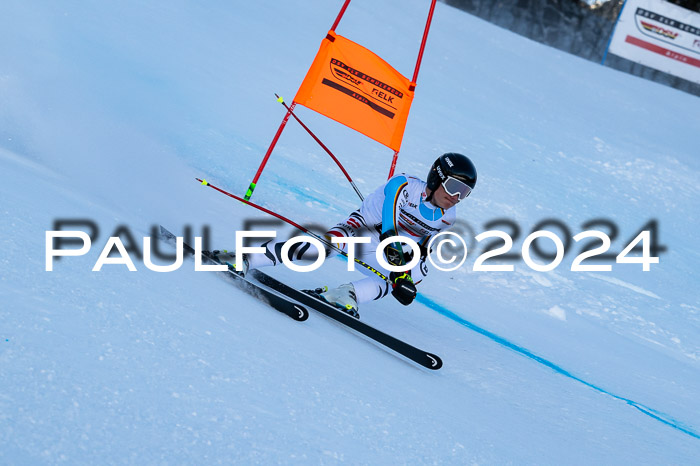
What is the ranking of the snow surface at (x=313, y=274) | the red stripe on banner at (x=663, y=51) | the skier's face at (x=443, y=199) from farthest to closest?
1. the red stripe on banner at (x=663, y=51)
2. the skier's face at (x=443, y=199)
3. the snow surface at (x=313, y=274)

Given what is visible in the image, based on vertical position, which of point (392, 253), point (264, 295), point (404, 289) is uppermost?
point (392, 253)

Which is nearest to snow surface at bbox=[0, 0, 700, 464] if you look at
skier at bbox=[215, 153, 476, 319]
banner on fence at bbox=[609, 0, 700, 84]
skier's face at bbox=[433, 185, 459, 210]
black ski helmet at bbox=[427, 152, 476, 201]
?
skier at bbox=[215, 153, 476, 319]

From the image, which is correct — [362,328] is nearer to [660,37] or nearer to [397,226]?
[397,226]

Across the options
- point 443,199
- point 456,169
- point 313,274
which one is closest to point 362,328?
point 443,199

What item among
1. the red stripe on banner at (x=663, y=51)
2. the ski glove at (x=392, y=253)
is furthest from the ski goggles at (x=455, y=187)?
the red stripe on banner at (x=663, y=51)

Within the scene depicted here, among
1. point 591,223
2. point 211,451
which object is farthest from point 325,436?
point 591,223

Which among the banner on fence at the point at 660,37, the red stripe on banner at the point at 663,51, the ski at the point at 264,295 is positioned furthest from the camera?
the red stripe on banner at the point at 663,51

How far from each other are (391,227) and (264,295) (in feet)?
2.70

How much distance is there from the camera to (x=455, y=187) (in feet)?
10.1

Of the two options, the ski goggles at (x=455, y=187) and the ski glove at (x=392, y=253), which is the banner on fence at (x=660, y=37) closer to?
the ski goggles at (x=455, y=187)

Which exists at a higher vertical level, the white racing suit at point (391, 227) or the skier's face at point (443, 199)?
the skier's face at point (443, 199)

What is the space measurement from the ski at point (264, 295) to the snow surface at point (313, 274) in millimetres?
71

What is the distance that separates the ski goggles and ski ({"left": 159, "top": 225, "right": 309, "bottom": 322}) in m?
0.90

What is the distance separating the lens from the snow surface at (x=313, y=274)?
1.53 m
